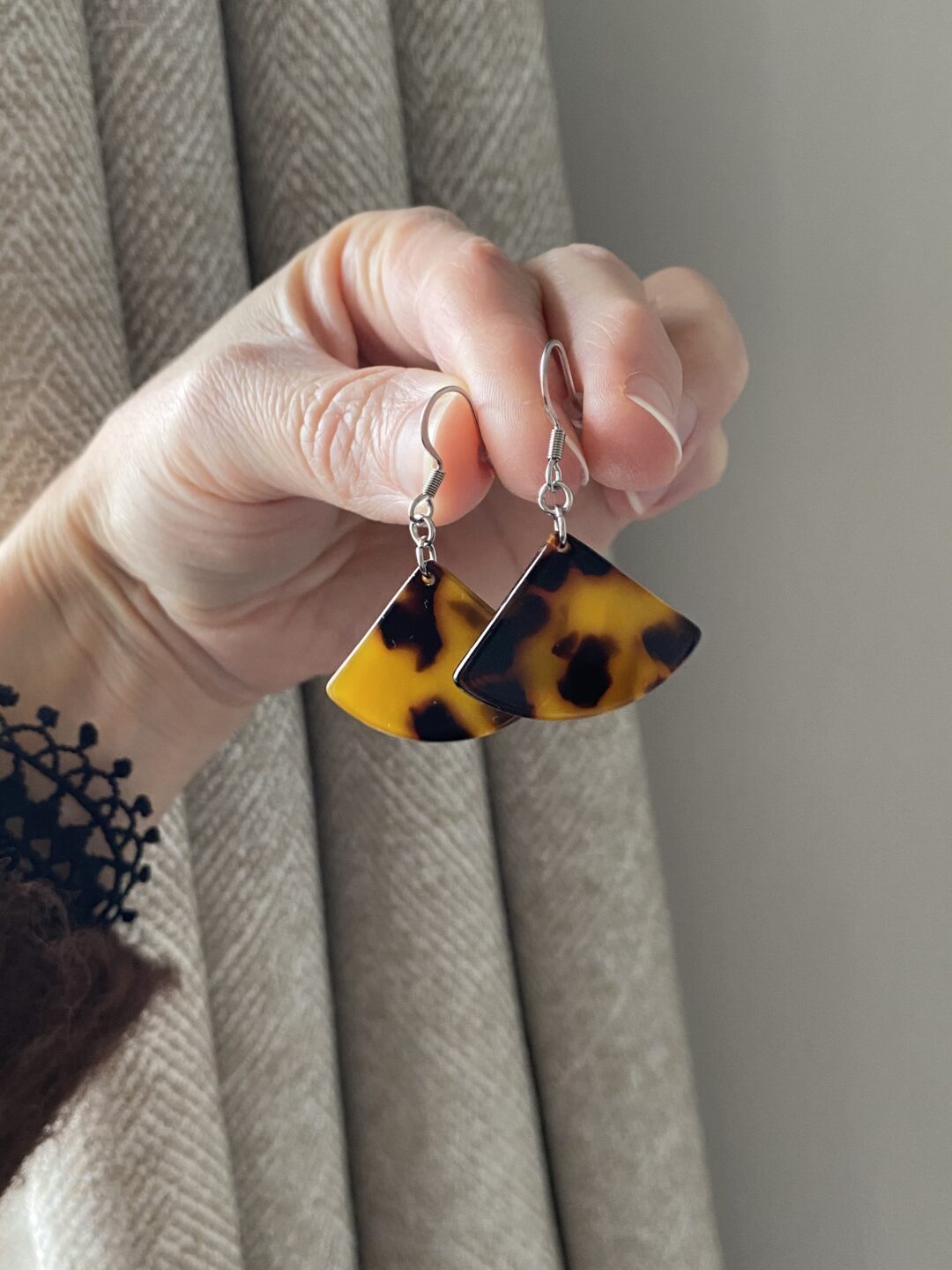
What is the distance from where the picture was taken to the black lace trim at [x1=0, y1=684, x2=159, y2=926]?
55cm

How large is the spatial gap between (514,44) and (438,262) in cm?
29

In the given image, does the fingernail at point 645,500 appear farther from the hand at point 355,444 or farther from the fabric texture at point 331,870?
the fabric texture at point 331,870

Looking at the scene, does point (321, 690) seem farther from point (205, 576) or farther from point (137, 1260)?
point (137, 1260)

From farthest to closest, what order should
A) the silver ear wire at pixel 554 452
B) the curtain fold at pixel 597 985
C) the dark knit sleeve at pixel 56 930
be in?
the curtain fold at pixel 597 985, the dark knit sleeve at pixel 56 930, the silver ear wire at pixel 554 452

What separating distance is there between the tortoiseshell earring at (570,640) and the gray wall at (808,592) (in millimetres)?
408

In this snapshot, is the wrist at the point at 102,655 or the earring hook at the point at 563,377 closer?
the earring hook at the point at 563,377

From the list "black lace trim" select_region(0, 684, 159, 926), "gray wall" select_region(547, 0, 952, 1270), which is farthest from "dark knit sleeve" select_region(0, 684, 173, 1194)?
"gray wall" select_region(547, 0, 952, 1270)

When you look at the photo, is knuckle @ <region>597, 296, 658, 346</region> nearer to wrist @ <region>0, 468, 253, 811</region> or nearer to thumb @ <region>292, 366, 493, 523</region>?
thumb @ <region>292, 366, 493, 523</region>

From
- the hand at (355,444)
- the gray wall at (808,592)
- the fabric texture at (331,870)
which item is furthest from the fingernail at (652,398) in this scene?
the gray wall at (808,592)

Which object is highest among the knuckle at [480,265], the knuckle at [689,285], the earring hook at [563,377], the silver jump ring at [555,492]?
the knuckle at [689,285]

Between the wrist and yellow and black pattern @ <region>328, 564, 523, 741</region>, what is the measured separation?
217 millimetres

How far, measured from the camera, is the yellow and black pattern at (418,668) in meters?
0.45

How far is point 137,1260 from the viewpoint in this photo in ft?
1.98

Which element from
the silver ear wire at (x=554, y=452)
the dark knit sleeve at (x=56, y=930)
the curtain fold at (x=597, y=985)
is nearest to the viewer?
the silver ear wire at (x=554, y=452)
